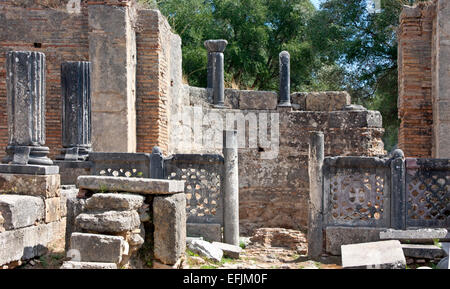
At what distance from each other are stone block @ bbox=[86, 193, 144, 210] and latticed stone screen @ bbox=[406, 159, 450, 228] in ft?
14.1

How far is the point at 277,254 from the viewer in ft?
27.8

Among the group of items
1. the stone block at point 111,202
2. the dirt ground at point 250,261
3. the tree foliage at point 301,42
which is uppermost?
the tree foliage at point 301,42

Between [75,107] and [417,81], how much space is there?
274 inches

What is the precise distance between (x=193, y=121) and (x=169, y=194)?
7534 mm

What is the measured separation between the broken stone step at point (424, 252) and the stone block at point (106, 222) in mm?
3918

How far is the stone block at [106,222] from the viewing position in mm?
4281

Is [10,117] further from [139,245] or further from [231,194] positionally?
[231,194]

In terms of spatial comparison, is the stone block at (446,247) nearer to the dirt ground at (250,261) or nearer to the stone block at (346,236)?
the stone block at (346,236)

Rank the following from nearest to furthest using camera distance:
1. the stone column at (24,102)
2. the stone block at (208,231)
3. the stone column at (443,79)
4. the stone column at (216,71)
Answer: the stone column at (24,102) < the stone block at (208,231) < the stone column at (443,79) < the stone column at (216,71)

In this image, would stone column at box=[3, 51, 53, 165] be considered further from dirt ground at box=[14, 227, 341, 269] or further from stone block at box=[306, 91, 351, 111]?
stone block at box=[306, 91, 351, 111]

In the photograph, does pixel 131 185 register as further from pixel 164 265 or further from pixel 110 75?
pixel 110 75

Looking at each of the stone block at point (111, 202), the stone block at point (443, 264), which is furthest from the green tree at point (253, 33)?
the stone block at point (111, 202)

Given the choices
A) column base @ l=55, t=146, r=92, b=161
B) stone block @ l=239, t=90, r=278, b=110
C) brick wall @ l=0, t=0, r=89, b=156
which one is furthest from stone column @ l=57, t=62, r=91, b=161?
stone block @ l=239, t=90, r=278, b=110

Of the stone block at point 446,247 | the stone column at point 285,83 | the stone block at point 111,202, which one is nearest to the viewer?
the stone block at point 111,202
